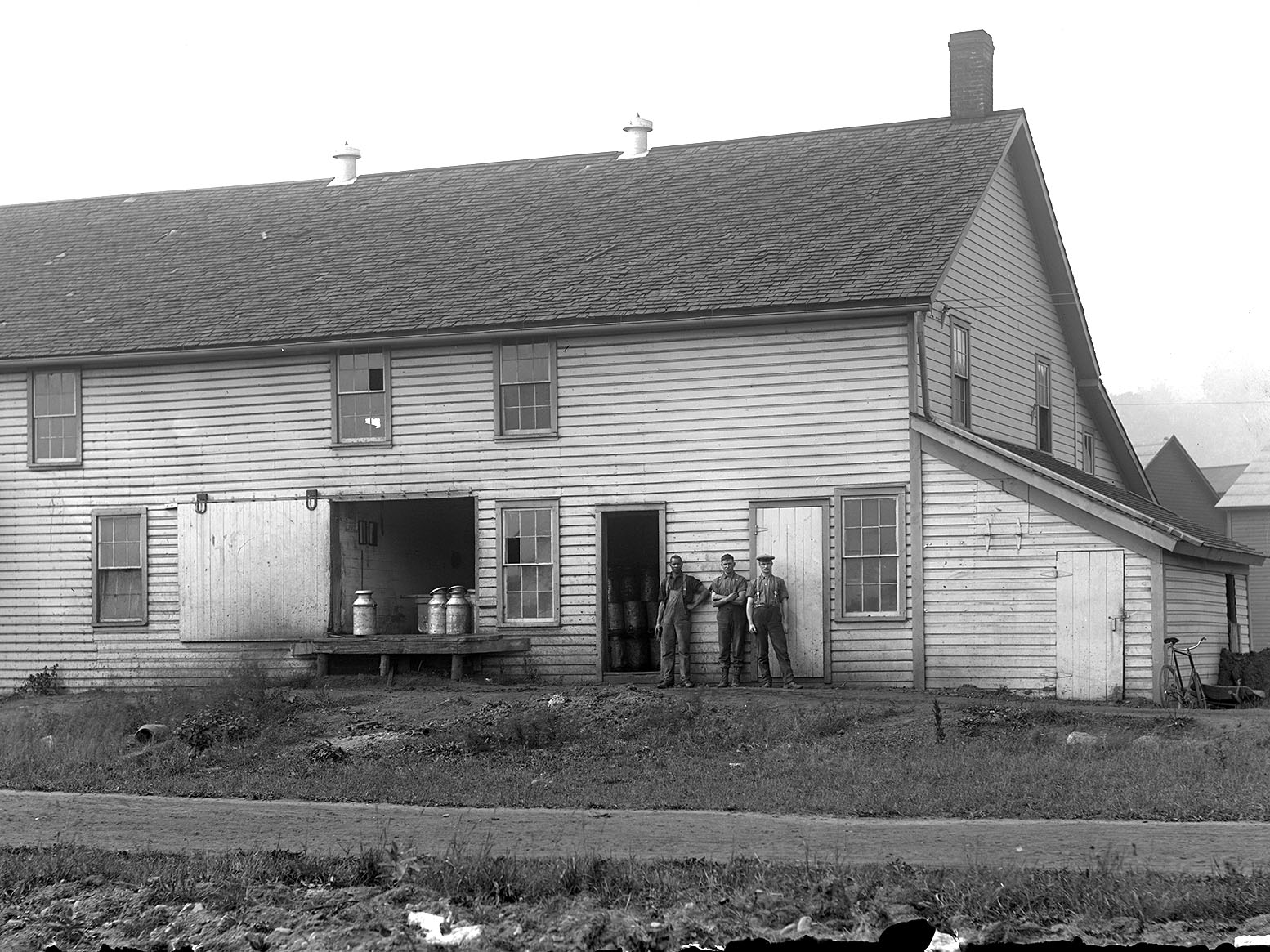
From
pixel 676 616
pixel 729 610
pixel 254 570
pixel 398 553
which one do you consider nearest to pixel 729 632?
pixel 729 610

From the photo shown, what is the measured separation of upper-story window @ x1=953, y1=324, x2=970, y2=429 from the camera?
25.5 m

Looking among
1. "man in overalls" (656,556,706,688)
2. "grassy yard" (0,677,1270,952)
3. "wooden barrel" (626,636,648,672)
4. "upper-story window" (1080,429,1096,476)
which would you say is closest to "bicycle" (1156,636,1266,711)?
"grassy yard" (0,677,1270,952)

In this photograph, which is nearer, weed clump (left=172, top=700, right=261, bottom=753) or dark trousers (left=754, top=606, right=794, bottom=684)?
weed clump (left=172, top=700, right=261, bottom=753)

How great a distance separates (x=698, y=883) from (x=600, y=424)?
598 inches

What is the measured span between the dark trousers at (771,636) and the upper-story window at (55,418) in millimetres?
11682

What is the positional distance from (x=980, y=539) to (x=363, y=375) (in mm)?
9655

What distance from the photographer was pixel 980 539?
23.0 m

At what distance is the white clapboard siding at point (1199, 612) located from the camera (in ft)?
75.4

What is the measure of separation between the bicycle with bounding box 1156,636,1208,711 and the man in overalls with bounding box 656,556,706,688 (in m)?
6.24

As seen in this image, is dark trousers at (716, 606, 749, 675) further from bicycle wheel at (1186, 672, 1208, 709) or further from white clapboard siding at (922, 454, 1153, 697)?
bicycle wheel at (1186, 672, 1208, 709)

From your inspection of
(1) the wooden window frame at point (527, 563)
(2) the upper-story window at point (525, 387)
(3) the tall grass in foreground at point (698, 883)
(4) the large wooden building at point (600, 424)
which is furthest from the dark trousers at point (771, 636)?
(3) the tall grass in foreground at point (698, 883)

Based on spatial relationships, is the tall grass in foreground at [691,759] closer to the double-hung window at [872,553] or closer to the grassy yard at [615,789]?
the grassy yard at [615,789]

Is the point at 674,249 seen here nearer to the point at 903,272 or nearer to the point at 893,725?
the point at 903,272

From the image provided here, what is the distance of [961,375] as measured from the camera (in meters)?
25.8
